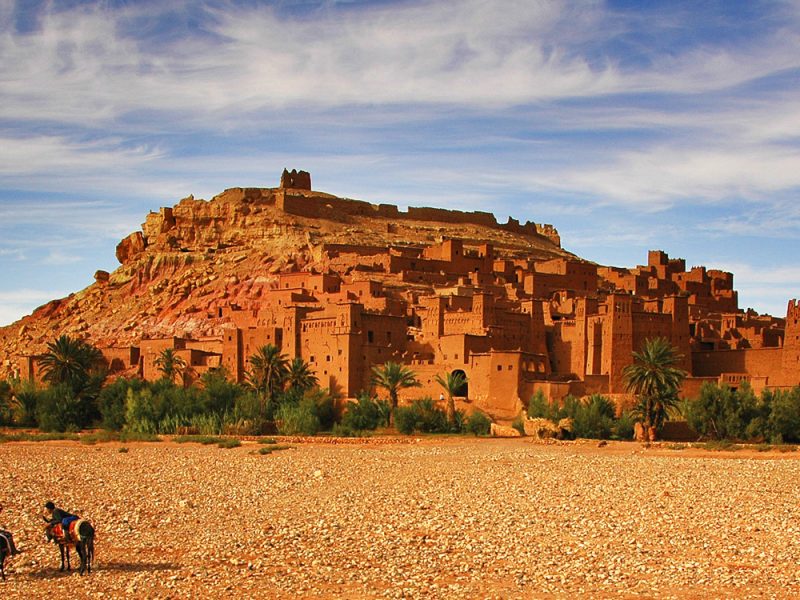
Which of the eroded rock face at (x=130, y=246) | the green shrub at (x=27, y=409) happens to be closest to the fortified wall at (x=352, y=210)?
the eroded rock face at (x=130, y=246)

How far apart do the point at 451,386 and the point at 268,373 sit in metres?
8.47

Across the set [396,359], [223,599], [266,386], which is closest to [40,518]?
→ [223,599]

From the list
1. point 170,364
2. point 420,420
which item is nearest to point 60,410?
Result: point 170,364

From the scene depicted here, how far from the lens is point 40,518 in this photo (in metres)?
21.3

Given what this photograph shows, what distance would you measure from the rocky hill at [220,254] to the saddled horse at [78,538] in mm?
44527

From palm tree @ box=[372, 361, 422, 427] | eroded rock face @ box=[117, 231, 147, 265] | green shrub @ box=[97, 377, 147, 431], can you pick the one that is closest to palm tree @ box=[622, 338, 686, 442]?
palm tree @ box=[372, 361, 422, 427]

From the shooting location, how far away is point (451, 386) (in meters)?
44.7

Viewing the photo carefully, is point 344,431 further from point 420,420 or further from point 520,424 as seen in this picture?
point 520,424

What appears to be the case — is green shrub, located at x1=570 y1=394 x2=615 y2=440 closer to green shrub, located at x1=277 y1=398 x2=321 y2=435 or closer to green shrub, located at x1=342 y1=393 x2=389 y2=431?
green shrub, located at x1=342 y1=393 x2=389 y2=431

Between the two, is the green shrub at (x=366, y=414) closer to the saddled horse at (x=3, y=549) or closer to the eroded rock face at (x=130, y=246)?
the saddled horse at (x=3, y=549)

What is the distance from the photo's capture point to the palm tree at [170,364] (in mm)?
52719

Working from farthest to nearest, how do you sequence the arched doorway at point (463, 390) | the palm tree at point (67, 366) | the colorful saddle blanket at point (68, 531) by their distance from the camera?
the palm tree at point (67, 366) → the arched doorway at point (463, 390) → the colorful saddle blanket at point (68, 531)

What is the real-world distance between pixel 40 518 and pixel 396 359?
28962 millimetres

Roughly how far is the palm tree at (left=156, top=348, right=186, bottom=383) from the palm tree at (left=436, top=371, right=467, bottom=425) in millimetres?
14464
